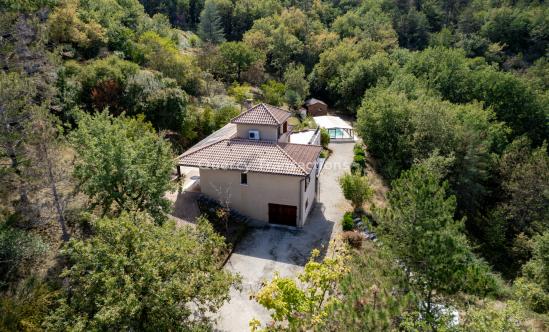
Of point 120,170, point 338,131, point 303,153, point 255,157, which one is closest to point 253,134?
point 255,157

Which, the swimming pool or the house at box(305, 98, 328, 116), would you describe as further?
the house at box(305, 98, 328, 116)

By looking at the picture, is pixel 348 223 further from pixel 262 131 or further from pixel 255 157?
pixel 262 131

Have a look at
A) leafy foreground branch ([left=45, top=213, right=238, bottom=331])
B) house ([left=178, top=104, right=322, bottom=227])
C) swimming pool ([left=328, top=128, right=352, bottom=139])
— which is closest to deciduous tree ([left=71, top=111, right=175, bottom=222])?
leafy foreground branch ([left=45, top=213, right=238, bottom=331])

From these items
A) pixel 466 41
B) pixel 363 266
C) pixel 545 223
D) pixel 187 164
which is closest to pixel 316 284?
pixel 363 266

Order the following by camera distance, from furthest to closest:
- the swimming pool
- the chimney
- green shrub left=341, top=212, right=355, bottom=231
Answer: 1. the chimney
2. the swimming pool
3. green shrub left=341, top=212, right=355, bottom=231

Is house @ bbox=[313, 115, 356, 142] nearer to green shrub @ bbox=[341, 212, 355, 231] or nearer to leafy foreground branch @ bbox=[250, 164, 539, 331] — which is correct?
green shrub @ bbox=[341, 212, 355, 231]

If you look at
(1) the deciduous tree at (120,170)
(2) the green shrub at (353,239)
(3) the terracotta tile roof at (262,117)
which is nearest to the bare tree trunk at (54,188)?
(1) the deciduous tree at (120,170)

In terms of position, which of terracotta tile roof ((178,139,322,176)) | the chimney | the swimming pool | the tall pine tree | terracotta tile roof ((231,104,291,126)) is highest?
the tall pine tree

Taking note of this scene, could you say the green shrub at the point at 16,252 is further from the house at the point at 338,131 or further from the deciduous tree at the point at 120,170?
the house at the point at 338,131

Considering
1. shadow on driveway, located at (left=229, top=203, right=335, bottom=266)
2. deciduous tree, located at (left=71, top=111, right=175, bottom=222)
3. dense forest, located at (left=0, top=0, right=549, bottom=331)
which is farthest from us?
shadow on driveway, located at (left=229, top=203, right=335, bottom=266)
